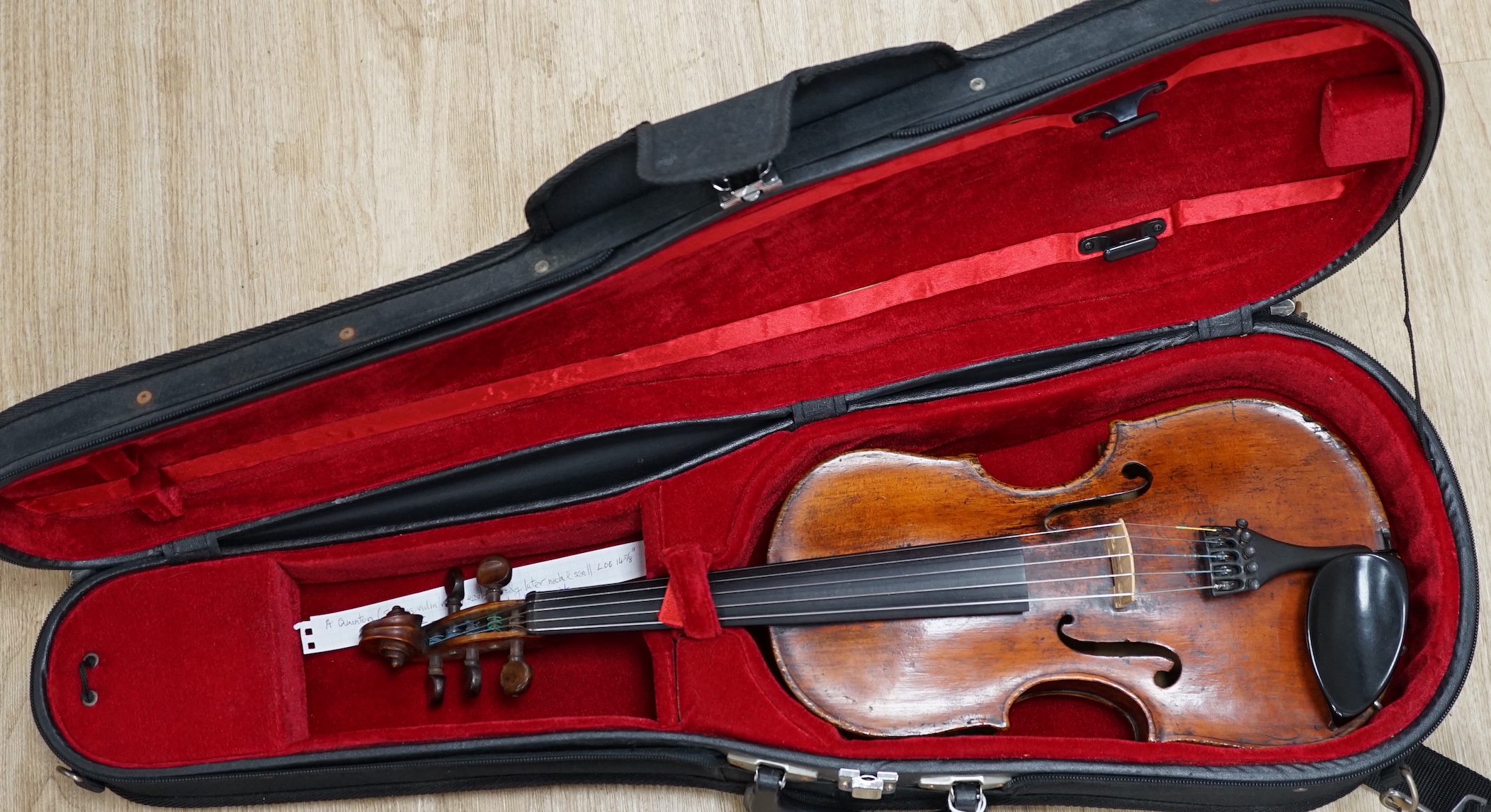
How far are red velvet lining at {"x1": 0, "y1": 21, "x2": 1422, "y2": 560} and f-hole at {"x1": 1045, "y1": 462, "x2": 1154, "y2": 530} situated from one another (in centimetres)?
23

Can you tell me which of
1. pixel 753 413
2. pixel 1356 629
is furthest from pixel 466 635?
pixel 1356 629

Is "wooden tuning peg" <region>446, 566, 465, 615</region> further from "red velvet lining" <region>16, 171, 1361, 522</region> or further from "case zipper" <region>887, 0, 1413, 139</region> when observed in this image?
"case zipper" <region>887, 0, 1413, 139</region>

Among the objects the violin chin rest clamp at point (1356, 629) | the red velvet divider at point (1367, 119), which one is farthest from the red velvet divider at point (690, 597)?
the red velvet divider at point (1367, 119)

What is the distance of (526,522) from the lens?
1827 millimetres

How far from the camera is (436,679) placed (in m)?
1.78

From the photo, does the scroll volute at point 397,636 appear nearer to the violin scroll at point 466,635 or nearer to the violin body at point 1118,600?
the violin scroll at point 466,635

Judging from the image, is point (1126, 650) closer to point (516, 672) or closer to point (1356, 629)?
point (1356, 629)

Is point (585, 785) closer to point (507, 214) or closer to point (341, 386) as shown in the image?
point (341, 386)

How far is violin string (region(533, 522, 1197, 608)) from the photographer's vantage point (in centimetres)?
165

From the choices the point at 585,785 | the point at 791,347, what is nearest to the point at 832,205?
the point at 791,347

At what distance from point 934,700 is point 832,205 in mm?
746

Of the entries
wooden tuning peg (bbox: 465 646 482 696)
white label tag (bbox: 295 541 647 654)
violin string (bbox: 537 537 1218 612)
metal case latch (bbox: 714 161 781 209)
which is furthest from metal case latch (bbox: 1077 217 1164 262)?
wooden tuning peg (bbox: 465 646 482 696)

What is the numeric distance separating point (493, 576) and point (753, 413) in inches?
19.1

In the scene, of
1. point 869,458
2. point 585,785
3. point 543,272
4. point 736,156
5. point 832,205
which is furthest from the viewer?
point 585,785
